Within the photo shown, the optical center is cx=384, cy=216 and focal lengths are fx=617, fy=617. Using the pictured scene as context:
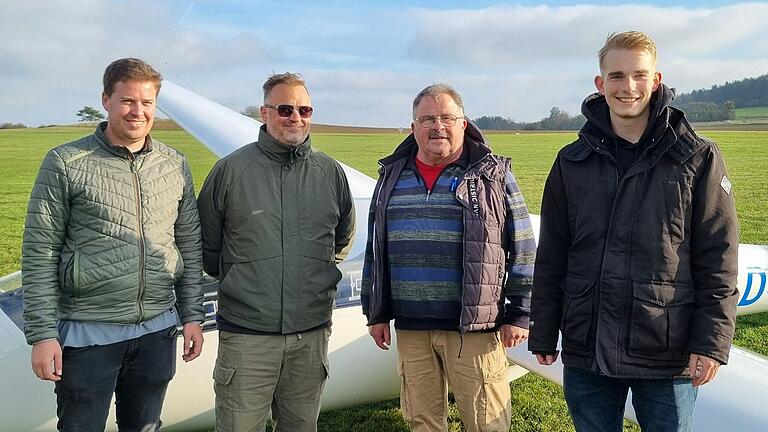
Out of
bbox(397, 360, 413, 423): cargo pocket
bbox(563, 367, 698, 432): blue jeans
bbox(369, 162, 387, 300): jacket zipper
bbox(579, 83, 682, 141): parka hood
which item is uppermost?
bbox(579, 83, 682, 141): parka hood

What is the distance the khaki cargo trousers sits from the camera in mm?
2676

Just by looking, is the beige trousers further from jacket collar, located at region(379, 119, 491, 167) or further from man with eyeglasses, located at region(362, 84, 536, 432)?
jacket collar, located at region(379, 119, 491, 167)

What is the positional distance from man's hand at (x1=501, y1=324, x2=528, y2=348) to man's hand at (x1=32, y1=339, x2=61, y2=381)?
174cm

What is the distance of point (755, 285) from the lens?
17.9 ft

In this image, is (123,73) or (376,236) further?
(376,236)

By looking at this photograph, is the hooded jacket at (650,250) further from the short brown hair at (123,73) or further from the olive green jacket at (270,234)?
the short brown hair at (123,73)

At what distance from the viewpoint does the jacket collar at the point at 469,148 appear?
103 inches

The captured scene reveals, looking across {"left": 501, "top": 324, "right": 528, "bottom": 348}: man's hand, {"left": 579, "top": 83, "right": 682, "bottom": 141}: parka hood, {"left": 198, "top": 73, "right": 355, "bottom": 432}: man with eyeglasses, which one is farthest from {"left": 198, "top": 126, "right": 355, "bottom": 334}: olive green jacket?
{"left": 579, "top": 83, "right": 682, "bottom": 141}: parka hood

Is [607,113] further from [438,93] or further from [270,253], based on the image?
[270,253]

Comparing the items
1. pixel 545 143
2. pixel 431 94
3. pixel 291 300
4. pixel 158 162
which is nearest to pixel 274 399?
pixel 291 300

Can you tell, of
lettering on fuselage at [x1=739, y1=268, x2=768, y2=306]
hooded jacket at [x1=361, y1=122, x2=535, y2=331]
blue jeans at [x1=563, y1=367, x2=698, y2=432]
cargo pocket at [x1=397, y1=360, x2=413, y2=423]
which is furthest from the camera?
lettering on fuselage at [x1=739, y1=268, x2=768, y2=306]

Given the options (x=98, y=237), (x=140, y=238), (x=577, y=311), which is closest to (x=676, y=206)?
(x=577, y=311)

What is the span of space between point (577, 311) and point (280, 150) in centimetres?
139

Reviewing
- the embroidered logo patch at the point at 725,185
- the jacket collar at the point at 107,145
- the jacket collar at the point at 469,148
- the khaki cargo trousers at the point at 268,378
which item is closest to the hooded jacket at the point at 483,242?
the jacket collar at the point at 469,148
